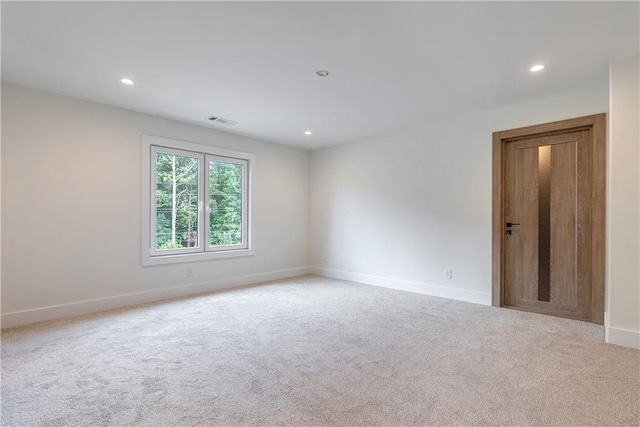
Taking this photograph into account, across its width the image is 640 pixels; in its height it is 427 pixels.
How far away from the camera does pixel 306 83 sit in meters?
3.17

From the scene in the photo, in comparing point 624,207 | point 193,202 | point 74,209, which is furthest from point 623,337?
point 74,209

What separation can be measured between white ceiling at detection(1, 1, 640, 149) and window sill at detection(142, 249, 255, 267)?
1.95 meters

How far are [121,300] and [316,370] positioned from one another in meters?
2.94

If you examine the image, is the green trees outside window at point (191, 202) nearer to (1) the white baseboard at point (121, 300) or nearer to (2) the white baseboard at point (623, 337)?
(1) the white baseboard at point (121, 300)

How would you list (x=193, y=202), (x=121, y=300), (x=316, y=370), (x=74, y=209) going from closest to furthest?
(x=316, y=370) → (x=74, y=209) → (x=121, y=300) → (x=193, y=202)

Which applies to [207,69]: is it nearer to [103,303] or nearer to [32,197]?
[32,197]

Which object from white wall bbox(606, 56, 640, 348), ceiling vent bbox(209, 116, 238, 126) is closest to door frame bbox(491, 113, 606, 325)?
white wall bbox(606, 56, 640, 348)

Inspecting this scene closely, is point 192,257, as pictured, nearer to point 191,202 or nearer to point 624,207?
point 191,202

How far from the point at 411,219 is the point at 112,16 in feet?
13.4

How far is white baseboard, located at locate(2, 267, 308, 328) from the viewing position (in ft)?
10.7

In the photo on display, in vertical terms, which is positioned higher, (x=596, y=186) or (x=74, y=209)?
(x=596, y=186)

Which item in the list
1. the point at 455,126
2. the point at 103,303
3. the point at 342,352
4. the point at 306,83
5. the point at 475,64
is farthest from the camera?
the point at 455,126

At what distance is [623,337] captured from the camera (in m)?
2.69

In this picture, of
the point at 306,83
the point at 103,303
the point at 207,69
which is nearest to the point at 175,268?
the point at 103,303
